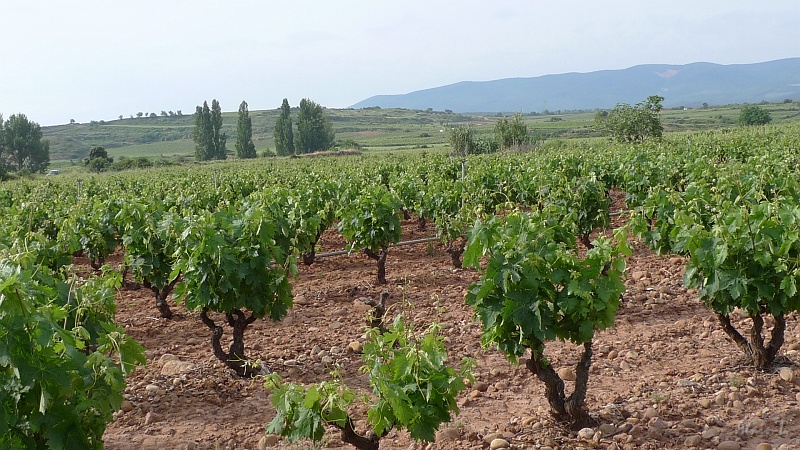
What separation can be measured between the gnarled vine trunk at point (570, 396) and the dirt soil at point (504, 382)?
12 cm

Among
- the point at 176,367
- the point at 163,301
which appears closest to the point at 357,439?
the point at 176,367

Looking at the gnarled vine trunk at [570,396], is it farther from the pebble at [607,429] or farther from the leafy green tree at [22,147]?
the leafy green tree at [22,147]

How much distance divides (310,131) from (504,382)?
6305 cm

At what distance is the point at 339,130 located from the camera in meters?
109

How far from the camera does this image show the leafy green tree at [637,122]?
37750mm

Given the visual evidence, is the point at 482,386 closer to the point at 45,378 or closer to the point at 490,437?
the point at 490,437

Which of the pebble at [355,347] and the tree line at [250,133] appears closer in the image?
the pebble at [355,347]

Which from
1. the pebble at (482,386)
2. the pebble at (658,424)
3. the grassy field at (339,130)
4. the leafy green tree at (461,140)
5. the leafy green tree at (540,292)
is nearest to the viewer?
the leafy green tree at (540,292)

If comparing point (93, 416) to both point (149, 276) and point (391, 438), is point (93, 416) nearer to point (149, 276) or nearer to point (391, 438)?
point (391, 438)

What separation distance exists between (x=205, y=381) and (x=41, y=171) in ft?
213

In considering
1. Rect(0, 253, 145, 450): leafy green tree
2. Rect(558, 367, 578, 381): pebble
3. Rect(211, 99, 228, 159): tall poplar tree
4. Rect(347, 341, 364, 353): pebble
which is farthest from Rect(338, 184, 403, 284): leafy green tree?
Rect(211, 99, 228, 159): tall poplar tree

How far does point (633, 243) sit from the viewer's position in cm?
1128

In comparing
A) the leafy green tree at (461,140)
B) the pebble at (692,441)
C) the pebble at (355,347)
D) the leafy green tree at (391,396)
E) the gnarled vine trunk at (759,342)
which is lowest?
the pebble at (692,441)

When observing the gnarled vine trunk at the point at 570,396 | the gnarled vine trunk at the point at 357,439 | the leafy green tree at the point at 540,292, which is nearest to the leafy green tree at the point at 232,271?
the gnarled vine trunk at the point at 357,439
